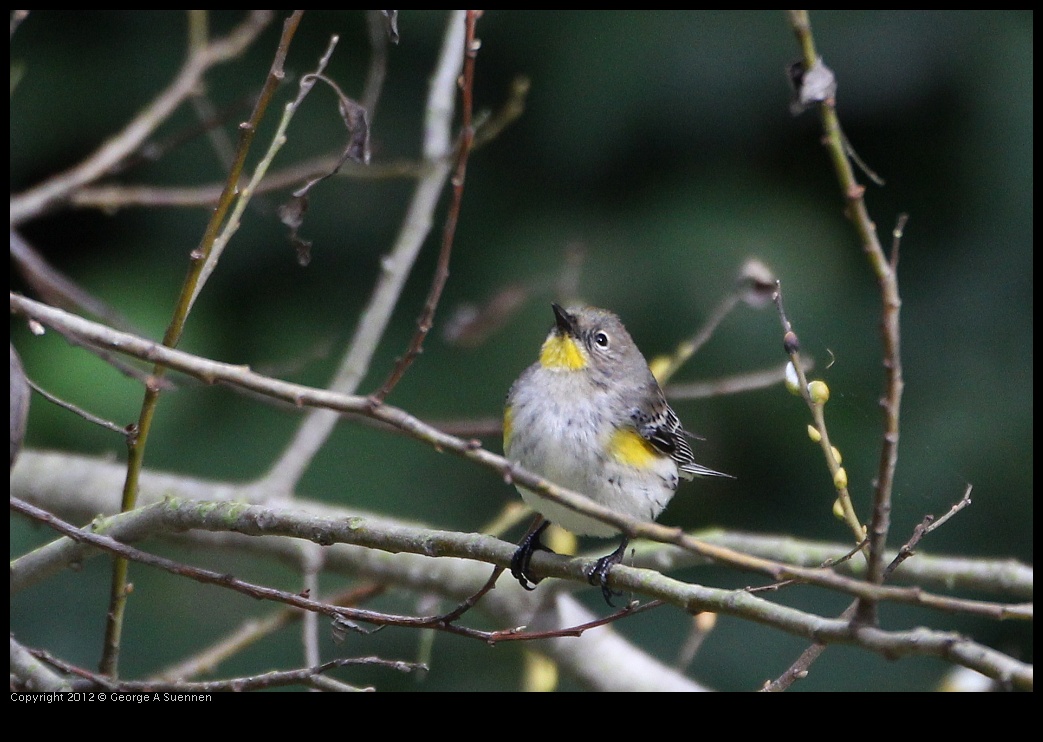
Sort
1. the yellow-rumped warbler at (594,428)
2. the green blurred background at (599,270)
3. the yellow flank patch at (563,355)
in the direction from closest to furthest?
the yellow-rumped warbler at (594,428)
the yellow flank patch at (563,355)
the green blurred background at (599,270)

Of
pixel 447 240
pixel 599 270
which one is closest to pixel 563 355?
pixel 447 240

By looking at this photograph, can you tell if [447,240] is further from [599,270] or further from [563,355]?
[599,270]

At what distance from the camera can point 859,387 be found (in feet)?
14.2

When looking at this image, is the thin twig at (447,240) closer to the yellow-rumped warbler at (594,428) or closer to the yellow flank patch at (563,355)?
the yellow-rumped warbler at (594,428)

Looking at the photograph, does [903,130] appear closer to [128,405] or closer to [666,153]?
[666,153]

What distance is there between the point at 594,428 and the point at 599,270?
7.59ft

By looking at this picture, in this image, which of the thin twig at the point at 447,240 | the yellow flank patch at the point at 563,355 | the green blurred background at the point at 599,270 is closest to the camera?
the thin twig at the point at 447,240

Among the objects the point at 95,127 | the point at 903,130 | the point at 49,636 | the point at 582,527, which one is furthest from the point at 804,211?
the point at 49,636

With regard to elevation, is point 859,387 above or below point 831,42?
below

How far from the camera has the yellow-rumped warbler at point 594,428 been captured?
2.34 metres

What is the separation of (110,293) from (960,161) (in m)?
3.61

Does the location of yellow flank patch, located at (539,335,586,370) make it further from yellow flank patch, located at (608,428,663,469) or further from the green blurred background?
the green blurred background

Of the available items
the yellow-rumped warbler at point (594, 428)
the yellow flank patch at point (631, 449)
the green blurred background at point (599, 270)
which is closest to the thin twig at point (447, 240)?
the yellow-rumped warbler at point (594, 428)

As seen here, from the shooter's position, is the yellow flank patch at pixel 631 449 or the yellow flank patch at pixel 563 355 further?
the yellow flank patch at pixel 563 355
